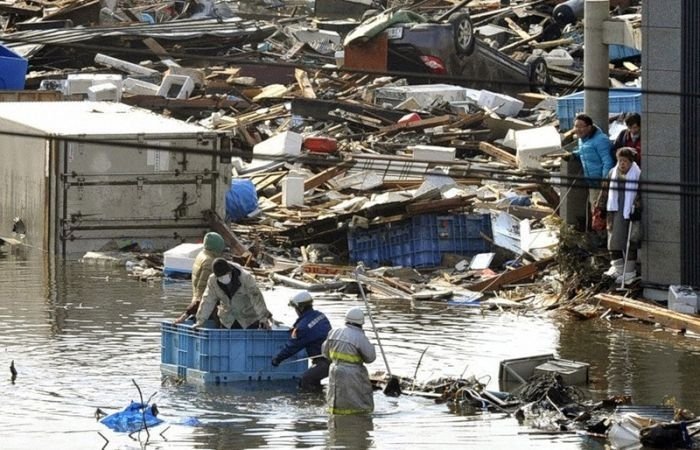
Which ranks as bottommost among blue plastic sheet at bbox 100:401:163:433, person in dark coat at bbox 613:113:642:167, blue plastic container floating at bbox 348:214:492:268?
blue plastic sheet at bbox 100:401:163:433

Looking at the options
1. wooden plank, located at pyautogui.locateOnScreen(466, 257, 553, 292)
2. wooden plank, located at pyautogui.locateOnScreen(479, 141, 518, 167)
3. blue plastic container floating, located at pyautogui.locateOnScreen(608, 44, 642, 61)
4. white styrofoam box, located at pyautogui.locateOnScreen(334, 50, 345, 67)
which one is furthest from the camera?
white styrofoam box, located at pyautogui.locateOnScreen(334, 50, 345, 67)

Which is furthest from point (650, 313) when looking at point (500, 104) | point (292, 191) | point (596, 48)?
point (500, 104)

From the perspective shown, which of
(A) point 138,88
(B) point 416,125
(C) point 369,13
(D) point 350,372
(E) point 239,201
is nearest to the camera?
(D) point 350,372

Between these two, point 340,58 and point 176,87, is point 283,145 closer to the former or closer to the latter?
point 176,87

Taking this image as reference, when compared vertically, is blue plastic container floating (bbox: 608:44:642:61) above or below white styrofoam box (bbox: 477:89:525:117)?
above

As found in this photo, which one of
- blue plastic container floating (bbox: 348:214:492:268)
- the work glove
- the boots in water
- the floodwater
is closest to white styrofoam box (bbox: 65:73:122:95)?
the floodwater

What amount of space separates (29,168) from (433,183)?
574 centimetres

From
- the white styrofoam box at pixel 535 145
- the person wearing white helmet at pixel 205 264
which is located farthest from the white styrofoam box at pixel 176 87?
the person wearing white helmet at pixel 205 264

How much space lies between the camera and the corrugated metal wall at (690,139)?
1962 cm

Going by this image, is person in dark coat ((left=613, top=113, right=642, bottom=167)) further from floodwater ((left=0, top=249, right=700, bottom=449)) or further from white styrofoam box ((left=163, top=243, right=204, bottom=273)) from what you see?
white styrofoam box ((left=163, top=243, right=204, bottom=273))

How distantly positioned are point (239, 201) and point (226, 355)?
33.3 ft

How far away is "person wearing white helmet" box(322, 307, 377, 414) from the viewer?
15.3 metres

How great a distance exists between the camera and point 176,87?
35.3 m

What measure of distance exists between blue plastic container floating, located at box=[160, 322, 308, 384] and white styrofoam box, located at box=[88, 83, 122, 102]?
16.4 metres
